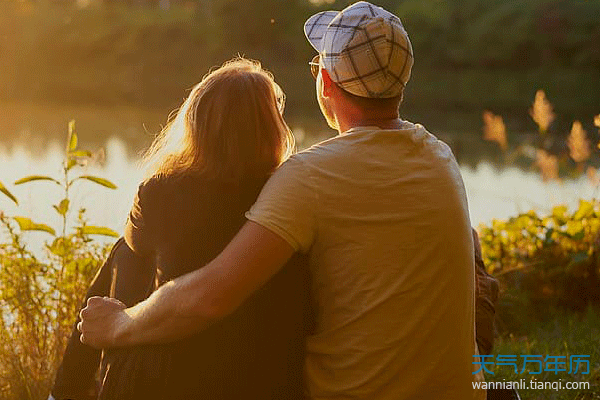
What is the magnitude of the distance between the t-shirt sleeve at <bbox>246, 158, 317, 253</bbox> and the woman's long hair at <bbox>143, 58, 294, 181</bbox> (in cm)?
23

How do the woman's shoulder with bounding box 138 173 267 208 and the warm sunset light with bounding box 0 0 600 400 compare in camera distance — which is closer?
the warm sunset light with bounding box 0 0 600 400

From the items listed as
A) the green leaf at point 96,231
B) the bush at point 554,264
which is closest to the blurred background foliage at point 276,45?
the bush at point 554,264

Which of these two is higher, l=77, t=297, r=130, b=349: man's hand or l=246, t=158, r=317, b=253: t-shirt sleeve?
l=246, t=158, r=317, b=253: t-shirt sleeve

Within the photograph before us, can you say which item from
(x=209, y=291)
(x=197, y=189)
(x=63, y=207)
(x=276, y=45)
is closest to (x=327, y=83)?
(x=197, y=189)

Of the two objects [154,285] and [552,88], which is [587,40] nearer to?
[552,88]

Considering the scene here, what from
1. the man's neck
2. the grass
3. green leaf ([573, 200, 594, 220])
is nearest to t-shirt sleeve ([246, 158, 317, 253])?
the man's neck

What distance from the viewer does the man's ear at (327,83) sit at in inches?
79.7

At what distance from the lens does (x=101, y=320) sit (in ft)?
6.91

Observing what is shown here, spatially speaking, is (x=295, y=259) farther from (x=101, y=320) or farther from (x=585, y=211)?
(x=585, y=211)

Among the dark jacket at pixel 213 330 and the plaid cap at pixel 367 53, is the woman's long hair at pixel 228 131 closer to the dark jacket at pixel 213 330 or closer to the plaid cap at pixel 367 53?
the dark jacket at pixel 213 330

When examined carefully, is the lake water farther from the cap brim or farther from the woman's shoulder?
the cap brim

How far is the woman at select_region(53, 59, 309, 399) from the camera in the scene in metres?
2.05

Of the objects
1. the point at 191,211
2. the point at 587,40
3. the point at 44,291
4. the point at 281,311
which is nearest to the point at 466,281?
the point at 281,311

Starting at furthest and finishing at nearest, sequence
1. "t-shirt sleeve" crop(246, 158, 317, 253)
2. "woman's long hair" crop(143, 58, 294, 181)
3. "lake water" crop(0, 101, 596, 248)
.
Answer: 1. "lake water" crop(0, 101, 596, 248)
2. "woman's long hair" crop(143, 58, 294, 181)
3. "t-shirt sleeve" crop(246, 158, 317, 253)
